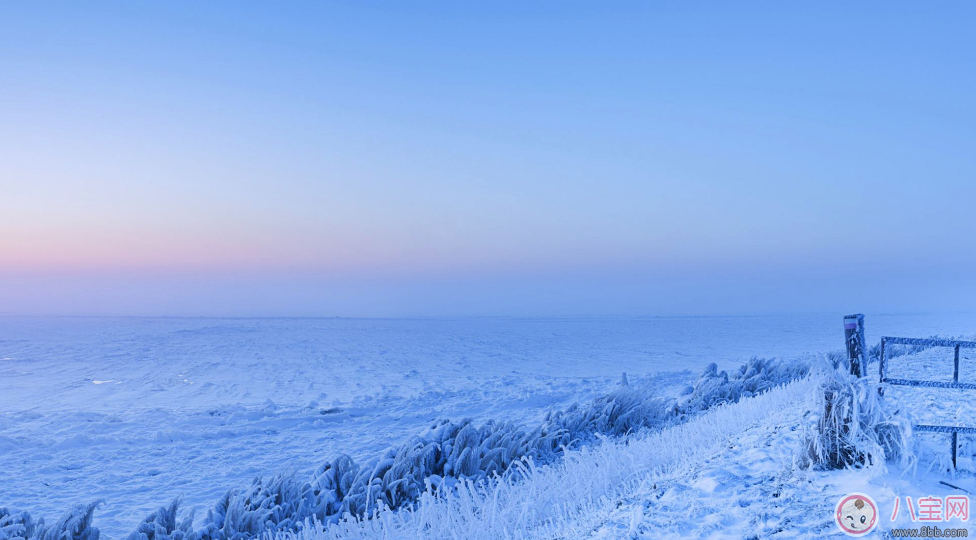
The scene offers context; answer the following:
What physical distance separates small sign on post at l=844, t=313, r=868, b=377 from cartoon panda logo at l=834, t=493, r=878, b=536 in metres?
1.29

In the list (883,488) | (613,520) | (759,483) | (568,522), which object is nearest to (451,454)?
(568,522)

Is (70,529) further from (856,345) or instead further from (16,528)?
(856,345)

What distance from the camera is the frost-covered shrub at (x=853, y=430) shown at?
3.87 metres

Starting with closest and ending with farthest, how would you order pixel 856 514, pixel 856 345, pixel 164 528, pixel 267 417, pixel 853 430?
pixel 856 514 < pixel 853 430 < pixel 856 345 < pixel 164 528 < pixel 267 417

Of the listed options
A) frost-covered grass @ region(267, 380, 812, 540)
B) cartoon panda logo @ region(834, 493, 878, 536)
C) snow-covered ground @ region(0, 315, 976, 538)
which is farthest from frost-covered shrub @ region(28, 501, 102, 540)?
cartoon panda logo @ region(834, 493, 878, 536)

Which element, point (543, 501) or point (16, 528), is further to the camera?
point (543, 501)

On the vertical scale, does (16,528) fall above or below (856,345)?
below

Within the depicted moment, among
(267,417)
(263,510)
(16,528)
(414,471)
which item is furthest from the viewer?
(267,417)

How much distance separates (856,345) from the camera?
14.9ft

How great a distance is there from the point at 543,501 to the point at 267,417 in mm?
7038

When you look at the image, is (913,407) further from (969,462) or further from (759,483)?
(759,483)

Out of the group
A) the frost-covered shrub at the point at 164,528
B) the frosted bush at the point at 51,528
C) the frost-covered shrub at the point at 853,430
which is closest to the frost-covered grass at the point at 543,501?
the frost-covered shrub at the point at 164,528

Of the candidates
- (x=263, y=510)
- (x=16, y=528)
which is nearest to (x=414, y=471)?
(x=263, y=510)

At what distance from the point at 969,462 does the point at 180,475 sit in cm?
827
